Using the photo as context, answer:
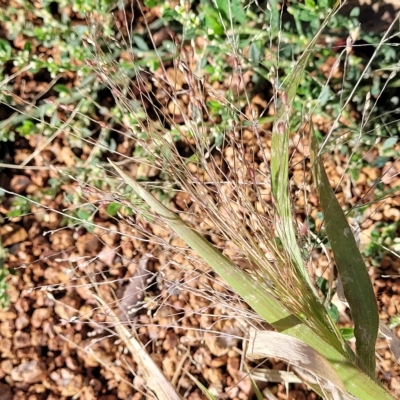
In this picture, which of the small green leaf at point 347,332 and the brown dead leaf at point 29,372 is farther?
the brown dead leaf at point 29,372

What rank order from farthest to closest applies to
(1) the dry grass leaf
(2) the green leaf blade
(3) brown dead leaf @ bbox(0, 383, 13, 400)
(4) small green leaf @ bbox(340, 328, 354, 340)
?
(3) brown dead leaf @ bbox(0, 383, 13, 400), (4) small green leaf @ bbox(340, 328, 354, 340), (2) the green leaf blade, (1) the dry grass leaf

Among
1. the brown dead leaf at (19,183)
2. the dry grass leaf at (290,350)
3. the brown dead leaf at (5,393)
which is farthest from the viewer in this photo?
the brown dead leaf at (19,183)

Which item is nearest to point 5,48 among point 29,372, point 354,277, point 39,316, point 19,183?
point 19,183

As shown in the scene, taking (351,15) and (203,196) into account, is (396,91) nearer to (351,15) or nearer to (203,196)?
(351,15)

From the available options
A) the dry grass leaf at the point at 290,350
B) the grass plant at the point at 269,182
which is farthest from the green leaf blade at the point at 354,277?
the dry grass leaf at the point at 290,350

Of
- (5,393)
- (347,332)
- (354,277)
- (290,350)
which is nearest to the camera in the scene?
(290,350)

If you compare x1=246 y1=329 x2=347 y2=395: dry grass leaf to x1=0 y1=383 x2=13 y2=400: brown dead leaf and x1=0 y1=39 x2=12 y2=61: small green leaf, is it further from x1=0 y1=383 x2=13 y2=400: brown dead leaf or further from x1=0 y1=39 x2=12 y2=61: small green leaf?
x1=0 y1=39 x2=12 y2=61: small green leaf

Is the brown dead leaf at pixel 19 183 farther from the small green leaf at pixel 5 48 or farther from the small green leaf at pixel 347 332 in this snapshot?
the small green leaf at pixel 347 332

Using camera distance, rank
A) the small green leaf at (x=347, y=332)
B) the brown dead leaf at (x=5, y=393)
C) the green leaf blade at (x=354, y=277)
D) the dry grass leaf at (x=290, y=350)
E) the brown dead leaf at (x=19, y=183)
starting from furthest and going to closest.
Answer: the brown dead leaf at (x=19, y=183), the brown dead leaf at (x=5, y=393), the small green leaf at (x=347, y=332), the green leaf blade at (x=354, y=277), the dry grass leaf at (x=290, y=350)

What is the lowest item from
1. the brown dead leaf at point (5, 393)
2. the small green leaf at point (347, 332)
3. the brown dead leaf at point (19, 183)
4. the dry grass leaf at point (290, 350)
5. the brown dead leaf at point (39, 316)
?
the brown dead leaf at point (5, 393)

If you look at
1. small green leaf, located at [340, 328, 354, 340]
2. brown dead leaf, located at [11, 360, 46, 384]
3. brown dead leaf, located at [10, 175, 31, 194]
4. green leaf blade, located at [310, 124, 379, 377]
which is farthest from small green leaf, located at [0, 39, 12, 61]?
small green leaf, located at [340, 328, 354, 340]

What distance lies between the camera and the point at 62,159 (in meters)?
1.83

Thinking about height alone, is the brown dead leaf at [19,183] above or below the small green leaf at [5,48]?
below

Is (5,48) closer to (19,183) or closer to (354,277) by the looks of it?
(19,183)
